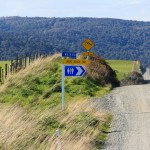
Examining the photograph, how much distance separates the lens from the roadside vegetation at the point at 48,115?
35.4 feet

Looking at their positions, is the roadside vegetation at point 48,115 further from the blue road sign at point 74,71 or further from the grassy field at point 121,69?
the grassy field at point 121,69

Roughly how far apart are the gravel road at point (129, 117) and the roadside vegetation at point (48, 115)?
33 centimetres

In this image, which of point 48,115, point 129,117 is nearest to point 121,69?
point 129,117

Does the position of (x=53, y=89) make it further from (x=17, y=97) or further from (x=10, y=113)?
(x=10, y=113)

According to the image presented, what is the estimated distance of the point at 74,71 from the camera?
16047 millimetres

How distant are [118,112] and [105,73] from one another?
10181 mm

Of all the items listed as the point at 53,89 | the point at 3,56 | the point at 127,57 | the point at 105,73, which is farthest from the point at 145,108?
the point at 127,57

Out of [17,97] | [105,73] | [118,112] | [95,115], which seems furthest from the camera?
[105,73]

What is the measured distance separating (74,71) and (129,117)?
2242 mm

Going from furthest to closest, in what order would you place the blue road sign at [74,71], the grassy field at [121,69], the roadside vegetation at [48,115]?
the grassy field at [121,69], the blue road sign at [74,71], the roadside vegetation at [48,115]

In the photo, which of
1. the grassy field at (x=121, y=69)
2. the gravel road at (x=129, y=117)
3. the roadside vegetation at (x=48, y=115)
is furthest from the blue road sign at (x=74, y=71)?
the grassy field at (x=121, y=69)

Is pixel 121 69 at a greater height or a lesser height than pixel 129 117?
lesser

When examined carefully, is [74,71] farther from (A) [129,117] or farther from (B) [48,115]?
(B) [48,115]

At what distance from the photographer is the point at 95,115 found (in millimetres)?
14734
